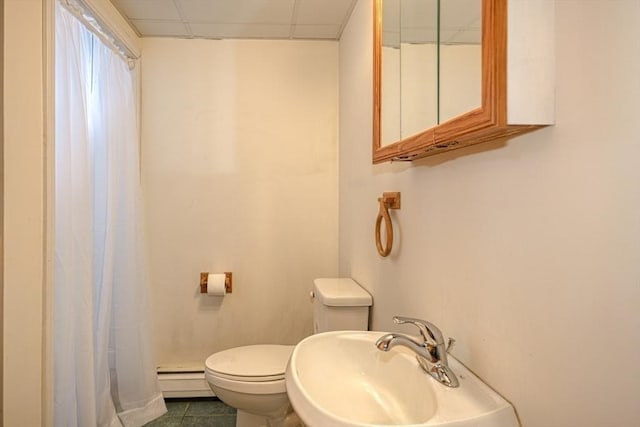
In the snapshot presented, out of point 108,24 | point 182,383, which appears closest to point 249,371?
point 182,383

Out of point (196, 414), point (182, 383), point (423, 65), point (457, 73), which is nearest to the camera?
point (457, 73)

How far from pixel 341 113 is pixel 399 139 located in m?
1.20

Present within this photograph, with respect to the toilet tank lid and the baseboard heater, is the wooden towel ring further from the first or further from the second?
the baseboard heater

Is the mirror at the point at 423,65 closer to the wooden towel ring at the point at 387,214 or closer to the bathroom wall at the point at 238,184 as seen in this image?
the wooden towel ring at the point at 387,214

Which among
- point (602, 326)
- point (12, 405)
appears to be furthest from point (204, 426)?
point (602, 326)

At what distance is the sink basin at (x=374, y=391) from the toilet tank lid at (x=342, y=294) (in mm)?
451

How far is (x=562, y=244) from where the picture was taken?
0.67m

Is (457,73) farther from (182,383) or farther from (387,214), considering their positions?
(182,383)

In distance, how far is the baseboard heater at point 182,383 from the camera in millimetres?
2365

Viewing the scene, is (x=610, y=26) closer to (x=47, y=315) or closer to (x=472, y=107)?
(x=472, y=107)

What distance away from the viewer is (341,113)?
2.40m

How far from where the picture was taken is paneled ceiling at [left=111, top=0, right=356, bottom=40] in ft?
6.56

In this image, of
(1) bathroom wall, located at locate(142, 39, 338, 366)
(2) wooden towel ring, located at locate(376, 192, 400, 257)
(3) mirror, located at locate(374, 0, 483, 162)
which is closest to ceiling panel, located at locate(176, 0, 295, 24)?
(1) bathroom wall, located at locate(142, 39, 338, 366)

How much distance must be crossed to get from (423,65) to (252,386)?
1409 millimetres
